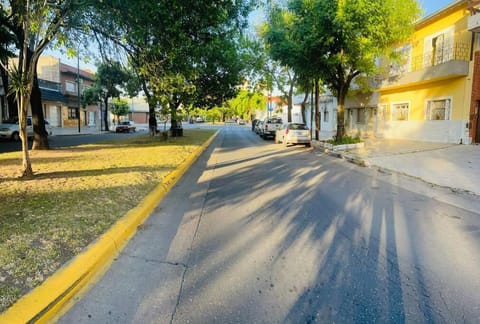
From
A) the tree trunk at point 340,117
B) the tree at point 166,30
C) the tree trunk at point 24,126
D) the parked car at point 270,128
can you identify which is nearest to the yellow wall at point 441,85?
the tree trunk at point 340,117

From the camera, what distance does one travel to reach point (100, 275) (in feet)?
12.0

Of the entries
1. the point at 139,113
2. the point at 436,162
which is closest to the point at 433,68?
the point at 436,162

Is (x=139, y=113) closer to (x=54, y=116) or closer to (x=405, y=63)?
(x=54, y=116)

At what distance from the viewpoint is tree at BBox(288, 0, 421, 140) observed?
14.3m

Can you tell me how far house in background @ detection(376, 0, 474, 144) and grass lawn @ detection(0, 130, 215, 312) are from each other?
15.2 m

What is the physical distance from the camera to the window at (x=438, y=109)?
17.7m

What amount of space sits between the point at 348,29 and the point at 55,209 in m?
13.8

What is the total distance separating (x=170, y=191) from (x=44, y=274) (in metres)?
4.57

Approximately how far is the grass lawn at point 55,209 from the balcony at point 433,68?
14.7 m

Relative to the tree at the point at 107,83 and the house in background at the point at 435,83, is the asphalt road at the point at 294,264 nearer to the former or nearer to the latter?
the house in background at the point at 435,83

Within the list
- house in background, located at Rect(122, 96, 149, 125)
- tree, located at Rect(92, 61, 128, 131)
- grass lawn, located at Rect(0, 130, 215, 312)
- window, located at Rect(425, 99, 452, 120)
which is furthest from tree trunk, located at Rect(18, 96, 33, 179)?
house in background, located at Rect(122, 96, 149, 125)

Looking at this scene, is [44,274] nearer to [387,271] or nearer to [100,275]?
[100,275]

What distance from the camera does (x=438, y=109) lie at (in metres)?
18.4

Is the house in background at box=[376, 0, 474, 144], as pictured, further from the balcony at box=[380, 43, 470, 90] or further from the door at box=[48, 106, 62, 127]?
the door at box=[48, 106, 62, 127]
